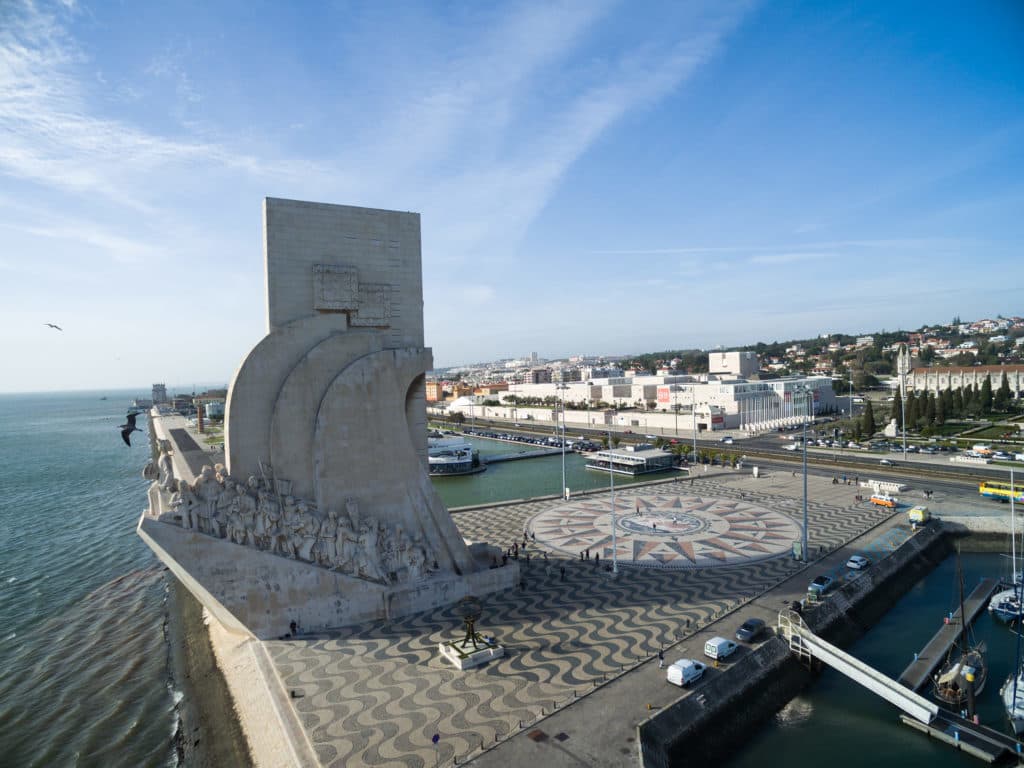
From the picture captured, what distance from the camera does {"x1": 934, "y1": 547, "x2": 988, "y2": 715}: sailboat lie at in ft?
54.8

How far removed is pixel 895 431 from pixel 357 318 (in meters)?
61.0

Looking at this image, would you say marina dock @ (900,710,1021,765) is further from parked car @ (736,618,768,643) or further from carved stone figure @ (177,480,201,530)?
carved stone figure @ (177,480,201,530)

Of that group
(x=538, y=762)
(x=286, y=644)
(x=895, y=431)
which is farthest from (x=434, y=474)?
(x=895, y=431)

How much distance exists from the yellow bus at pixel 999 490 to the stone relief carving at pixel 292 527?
115ft

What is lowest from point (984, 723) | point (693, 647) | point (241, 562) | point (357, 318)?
point (984, 723)

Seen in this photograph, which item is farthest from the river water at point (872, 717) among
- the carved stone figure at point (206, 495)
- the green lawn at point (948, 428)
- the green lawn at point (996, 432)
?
the green lawn at point (948, 428)

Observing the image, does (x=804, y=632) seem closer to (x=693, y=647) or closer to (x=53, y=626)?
(x=693, y=647)

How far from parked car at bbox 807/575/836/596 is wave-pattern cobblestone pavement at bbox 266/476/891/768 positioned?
145 cm

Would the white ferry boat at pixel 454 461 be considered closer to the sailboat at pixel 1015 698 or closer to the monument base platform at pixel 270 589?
the monument base platform at pixel 270 589

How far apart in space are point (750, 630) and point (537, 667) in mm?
7154

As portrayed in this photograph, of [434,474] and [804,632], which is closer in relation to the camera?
[804,632]

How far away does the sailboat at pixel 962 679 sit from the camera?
16703mm

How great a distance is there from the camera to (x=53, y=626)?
24094 mm

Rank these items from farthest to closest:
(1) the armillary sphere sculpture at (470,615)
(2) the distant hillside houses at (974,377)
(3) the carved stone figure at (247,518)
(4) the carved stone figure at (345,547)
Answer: (2) the distant hillside houses at (974,377), (4) the carved stone figure at (345,547), (3) the carved stone figure at (247,518), (1) the armillary sphere sculpture at (470,615)
